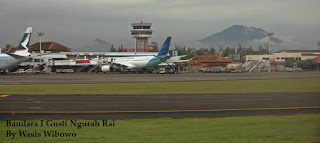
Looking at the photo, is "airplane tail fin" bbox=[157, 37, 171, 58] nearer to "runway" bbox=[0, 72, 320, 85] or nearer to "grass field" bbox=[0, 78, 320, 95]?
"runway" bbox=[0, 72, 320, 85]

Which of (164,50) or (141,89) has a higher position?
(164,50)

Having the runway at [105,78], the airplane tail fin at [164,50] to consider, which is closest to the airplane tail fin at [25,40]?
the runway at [105,78]

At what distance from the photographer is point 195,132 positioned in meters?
16.2

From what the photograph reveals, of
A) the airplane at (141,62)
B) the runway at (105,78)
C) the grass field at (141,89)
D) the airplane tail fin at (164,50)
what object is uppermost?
the airplane tail fin at (164,50)

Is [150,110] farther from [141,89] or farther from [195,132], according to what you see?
[141,89]

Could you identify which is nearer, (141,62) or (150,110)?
(150,110)

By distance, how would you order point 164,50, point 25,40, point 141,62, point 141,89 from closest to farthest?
point 141,89 < point 25,40 < point 164,50 < point 141,62

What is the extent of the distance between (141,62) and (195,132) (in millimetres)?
96341

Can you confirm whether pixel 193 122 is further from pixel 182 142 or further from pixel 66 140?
pixel 66 140

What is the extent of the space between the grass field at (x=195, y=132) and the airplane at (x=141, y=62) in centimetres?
9126

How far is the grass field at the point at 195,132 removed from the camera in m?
14.5

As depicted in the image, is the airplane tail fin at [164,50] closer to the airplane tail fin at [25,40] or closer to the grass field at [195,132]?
the airplane tail fin at [25,40]

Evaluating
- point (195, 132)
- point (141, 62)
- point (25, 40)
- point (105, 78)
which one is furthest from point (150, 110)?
point (141, 62)

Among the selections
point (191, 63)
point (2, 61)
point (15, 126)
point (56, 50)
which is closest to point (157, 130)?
point (15, 126)
